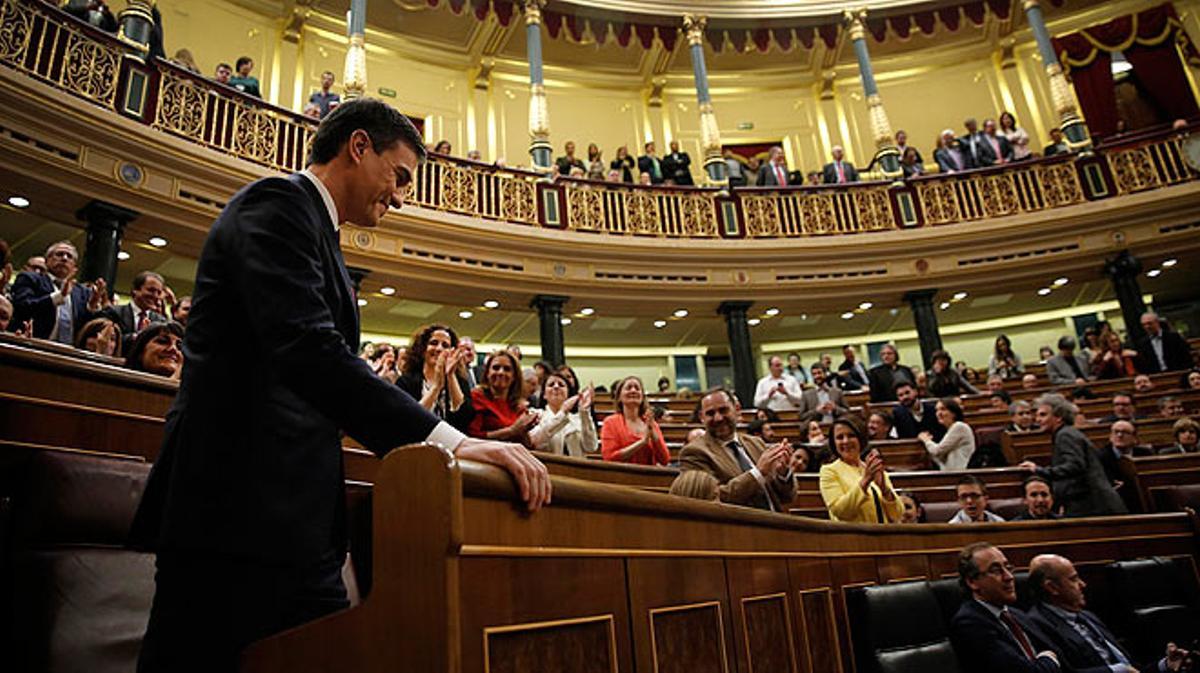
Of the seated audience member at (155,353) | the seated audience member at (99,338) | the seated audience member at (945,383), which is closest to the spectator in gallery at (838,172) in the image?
the seated audience member at (945,383)

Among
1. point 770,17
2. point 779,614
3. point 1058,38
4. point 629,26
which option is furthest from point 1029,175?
point 779,614

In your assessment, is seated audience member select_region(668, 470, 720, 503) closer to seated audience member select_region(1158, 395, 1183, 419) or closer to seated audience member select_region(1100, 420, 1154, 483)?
seated audience member select_region(1100, 420, 1154, 483)

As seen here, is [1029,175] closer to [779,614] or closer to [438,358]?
[438,358]

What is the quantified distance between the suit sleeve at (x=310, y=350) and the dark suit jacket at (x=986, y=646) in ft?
7.11

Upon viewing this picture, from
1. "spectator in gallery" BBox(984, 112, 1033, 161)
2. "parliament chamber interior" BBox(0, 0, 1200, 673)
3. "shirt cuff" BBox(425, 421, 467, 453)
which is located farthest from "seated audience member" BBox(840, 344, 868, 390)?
"shirt cuff" BBox(425, 421, 467, 453)

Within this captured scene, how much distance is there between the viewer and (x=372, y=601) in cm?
95

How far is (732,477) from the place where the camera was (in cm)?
301

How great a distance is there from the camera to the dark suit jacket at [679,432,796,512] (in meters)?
2.78

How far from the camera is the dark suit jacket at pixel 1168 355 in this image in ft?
24.6

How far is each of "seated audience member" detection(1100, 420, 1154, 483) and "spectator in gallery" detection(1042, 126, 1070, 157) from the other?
5493 mm

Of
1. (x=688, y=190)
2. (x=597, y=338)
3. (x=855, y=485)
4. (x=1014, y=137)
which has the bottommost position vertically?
(x=855, y=485)

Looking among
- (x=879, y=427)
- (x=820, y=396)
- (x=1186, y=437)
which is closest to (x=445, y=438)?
(x=1186, y=437)

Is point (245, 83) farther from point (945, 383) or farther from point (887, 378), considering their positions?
point (945, 383)

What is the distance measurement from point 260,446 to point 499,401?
2.47 metres
